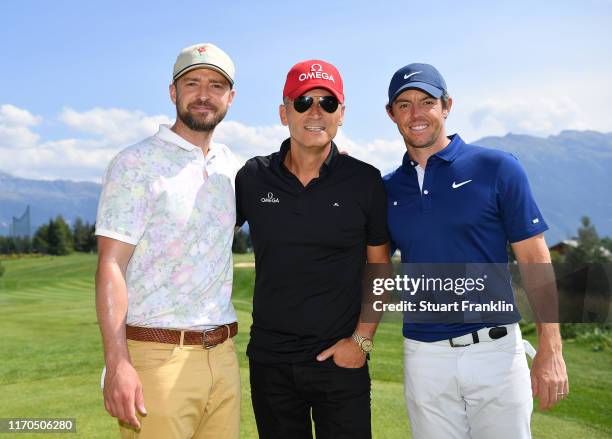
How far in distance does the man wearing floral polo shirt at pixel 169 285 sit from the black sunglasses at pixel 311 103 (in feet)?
2.16

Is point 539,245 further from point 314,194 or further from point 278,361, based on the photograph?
point 278,361

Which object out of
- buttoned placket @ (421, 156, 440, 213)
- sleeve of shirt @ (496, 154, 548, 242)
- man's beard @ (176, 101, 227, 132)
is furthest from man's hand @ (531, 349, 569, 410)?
man's beard @ (176, 101, 227, 132)

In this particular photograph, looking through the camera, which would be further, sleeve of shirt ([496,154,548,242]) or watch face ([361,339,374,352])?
watch face ([361,339,374,352])

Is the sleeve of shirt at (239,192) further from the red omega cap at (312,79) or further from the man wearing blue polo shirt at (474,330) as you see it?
the man wearing blue polo shirt at (474,330)

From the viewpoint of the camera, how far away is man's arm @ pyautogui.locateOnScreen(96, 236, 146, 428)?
3.71 m

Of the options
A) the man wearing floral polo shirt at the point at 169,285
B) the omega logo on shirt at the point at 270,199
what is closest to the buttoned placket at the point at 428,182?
the omega logo on shirt at the point at 270,199

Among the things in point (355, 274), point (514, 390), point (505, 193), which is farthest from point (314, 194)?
point (514, 390)

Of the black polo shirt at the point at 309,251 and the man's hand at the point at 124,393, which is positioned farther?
the black polo shirt at the point at 309,251

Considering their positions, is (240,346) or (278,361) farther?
(240,346)

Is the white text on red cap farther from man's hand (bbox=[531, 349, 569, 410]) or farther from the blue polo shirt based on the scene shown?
man's hand (bbox=[531, 349, 569, 410])

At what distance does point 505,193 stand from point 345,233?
3.81 feet

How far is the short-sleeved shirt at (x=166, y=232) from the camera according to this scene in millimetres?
3959

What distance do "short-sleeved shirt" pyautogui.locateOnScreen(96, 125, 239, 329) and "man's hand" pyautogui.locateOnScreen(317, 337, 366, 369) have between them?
0.80 m

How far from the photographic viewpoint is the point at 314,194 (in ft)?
14.6
